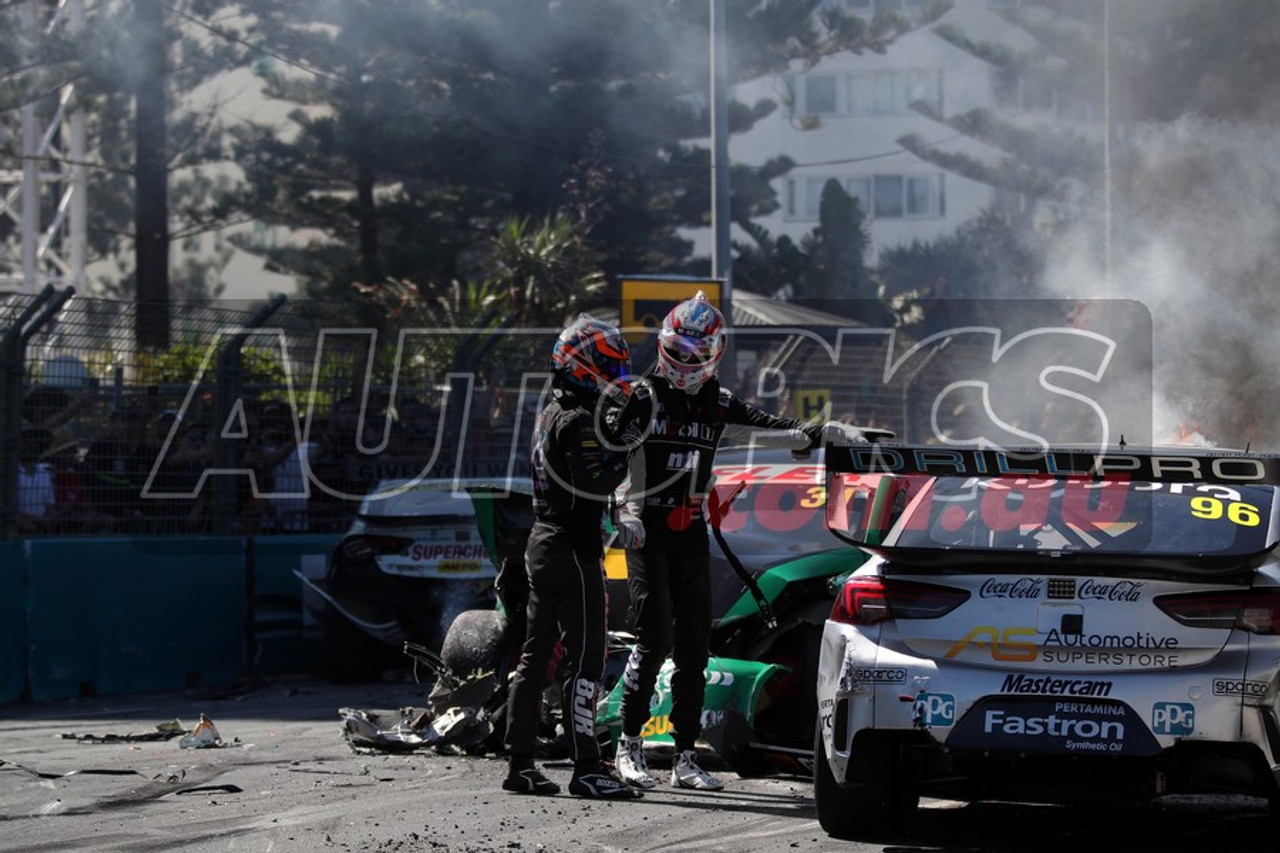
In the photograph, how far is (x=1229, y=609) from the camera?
200 inches

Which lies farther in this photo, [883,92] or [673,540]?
[883,92]

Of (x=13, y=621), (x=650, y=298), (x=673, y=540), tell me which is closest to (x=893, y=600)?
(x=673, y=540)

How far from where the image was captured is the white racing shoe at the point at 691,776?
6.70m

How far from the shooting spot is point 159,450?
11.9 m

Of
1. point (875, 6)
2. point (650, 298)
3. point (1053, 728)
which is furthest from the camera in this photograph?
point (875, 6)

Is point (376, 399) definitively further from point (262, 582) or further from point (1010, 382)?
point (1010, 382)

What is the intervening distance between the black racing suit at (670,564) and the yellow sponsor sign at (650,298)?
8.62 meters

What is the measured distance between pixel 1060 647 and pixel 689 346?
2174 millimetres

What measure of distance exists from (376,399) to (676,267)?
807 inches

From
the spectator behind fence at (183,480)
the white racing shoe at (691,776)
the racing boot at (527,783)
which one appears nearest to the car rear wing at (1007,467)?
the white racing shoe at (691,776)

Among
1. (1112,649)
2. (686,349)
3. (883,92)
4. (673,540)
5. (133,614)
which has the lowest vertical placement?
(133,614)

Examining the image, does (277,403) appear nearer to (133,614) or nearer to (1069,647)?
(133,614)

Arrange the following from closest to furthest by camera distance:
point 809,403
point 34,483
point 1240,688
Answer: point 1240,688 < point 34,483 < point 809,403

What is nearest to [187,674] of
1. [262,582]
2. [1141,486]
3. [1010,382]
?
[262,582]
